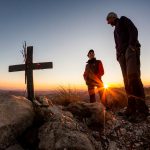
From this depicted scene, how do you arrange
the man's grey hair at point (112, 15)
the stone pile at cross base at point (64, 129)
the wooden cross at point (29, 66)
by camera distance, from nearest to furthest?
1. the stone pile at cross base at point (64, 129)
2. the man's grey hair at point (112, 15)
3. the wooden cross at point (29, 66)

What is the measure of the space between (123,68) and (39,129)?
8.16 ft

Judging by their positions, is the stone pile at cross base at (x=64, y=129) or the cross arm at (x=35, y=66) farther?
the cross arm at (x=35, y=66)

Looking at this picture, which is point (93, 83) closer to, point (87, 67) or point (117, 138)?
point (87, 67)

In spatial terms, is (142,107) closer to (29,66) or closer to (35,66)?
Result: (35,66)

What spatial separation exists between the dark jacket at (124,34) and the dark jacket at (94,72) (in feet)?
6.13

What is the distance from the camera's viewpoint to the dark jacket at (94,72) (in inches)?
326

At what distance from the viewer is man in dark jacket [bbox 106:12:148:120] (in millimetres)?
5906

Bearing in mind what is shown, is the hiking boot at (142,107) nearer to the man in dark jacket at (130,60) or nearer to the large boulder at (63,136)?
the man in dark jacket at (130,60)

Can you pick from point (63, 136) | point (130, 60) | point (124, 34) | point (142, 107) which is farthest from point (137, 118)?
point (63, 136)

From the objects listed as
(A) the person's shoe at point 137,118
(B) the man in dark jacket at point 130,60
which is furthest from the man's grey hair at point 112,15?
(A) the person's shoe at point 137,118

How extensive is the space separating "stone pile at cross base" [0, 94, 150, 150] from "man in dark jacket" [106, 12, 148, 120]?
0.34 meters

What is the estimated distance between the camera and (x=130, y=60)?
591 cm

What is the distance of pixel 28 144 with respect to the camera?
16.2 ft

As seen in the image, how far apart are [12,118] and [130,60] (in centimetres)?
275
